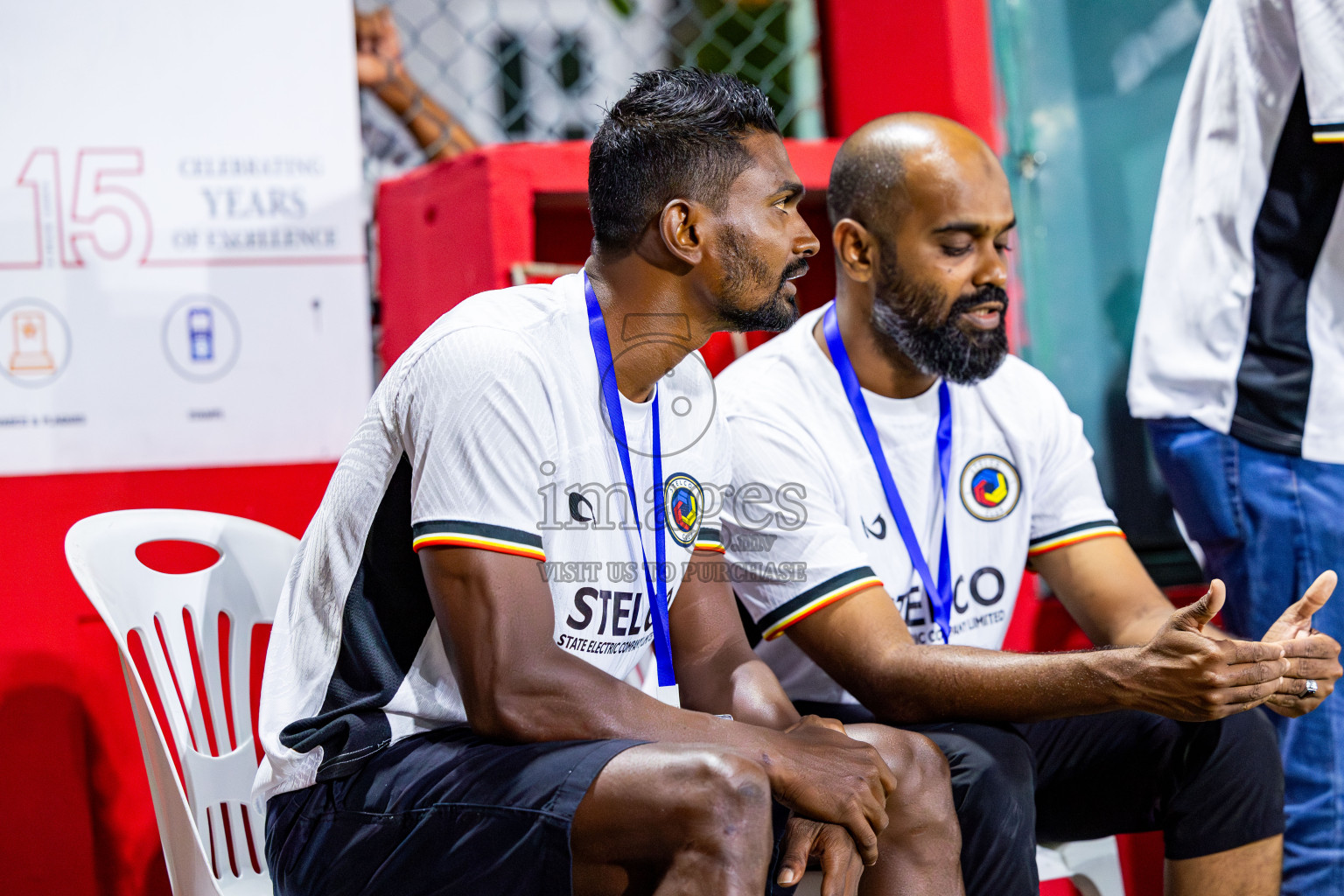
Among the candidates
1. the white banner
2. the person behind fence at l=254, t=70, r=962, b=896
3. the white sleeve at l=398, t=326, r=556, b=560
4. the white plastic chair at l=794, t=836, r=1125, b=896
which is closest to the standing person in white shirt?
the white plastic chair at l=794, t=836, r=1125, b=896

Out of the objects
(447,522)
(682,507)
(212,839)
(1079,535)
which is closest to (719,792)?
(447,522)

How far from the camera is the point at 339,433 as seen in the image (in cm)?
234

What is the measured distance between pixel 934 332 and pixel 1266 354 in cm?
72

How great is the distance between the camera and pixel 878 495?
2.02 metres

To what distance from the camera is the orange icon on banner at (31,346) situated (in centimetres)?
217

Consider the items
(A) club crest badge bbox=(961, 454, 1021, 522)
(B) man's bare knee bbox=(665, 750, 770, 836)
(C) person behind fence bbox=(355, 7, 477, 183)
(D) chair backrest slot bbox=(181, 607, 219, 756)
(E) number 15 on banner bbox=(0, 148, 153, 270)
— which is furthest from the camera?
(C) person behind fence bbox=(355, 7, 477, 183)

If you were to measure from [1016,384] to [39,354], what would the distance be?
183cm

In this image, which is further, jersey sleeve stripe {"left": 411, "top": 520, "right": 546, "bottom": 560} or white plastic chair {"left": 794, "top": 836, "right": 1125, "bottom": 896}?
white plastic chair {"left": 794, "top": 836, "right": 1125, "bottom": 896}

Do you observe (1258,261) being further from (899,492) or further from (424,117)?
(424,117)

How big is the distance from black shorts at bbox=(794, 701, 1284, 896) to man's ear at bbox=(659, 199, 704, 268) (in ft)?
2.53

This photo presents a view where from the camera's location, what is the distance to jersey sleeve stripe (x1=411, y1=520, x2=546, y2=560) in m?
1.40

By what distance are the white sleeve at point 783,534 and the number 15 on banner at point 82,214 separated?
1.23 m

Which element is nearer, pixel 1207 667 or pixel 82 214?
pixel 1207 667

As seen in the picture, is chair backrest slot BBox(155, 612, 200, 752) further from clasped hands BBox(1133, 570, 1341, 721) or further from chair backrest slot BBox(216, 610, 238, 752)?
clasped hands BBox(1133, 570, 1341, 721)
